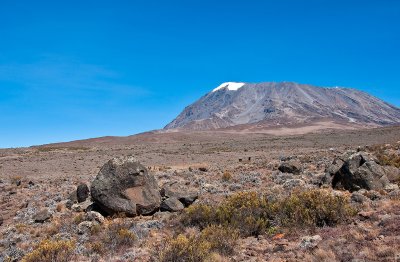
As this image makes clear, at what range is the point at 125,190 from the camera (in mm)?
15383

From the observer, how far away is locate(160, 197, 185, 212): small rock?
15336mm

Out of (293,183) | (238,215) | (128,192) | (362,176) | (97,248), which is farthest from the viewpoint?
(293,183)

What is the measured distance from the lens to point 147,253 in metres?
10.4

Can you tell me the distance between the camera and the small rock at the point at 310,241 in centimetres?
958

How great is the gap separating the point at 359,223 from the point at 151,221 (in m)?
7.06

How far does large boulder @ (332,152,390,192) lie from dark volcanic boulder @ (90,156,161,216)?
862cm

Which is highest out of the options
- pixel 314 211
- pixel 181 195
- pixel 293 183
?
pixel 181 195

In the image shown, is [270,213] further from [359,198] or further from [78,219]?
[78,219]

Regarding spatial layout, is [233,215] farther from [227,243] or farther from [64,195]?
[64,195]

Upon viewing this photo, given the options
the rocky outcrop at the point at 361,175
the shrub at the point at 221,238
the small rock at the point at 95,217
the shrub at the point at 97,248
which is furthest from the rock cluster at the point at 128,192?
the rocky outcrop at the point at 361,175

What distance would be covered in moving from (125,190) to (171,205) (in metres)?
1.96

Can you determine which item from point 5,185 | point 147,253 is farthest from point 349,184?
point 5,185

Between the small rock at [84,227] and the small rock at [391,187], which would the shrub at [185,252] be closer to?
the small rock at [84,227]

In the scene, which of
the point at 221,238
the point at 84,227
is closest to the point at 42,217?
the point at 84,227
